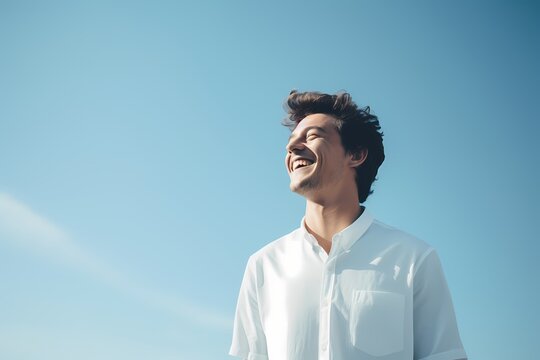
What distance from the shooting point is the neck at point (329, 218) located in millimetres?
4567

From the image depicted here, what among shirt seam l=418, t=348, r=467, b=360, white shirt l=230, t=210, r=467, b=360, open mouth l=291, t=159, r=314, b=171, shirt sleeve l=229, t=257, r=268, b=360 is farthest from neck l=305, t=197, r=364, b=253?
shirt seam l=418, t=348, r=467, b=360

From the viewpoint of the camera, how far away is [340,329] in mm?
3926

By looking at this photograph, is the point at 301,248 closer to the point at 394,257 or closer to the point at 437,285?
the point at 394,257

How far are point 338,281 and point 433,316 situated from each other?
0.78 metres

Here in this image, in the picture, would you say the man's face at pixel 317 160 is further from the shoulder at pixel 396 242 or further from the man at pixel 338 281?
the shoulder at pixel 396 242

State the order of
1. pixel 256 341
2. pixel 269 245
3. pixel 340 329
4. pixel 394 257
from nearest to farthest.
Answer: pixel 340 329, pixel 394 257, pixel 256 341, pixel 269 245

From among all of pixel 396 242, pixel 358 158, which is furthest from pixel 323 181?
pixel 396 242

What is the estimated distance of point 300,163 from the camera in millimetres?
4711

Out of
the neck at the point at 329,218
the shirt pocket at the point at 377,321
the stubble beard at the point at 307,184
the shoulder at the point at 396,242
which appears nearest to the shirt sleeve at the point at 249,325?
the neck at the point at 329,218

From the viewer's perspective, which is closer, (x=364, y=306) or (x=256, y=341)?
(x=364, y=306)

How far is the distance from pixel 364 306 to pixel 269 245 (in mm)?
1219

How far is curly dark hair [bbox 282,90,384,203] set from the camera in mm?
5082

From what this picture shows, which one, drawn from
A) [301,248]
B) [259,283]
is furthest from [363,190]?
[259,283]

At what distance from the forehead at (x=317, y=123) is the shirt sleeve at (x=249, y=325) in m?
1.34
